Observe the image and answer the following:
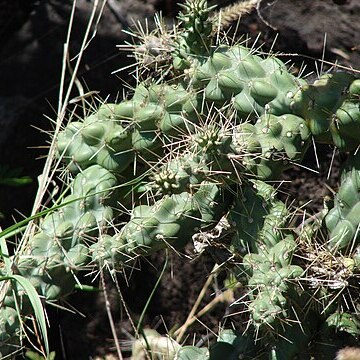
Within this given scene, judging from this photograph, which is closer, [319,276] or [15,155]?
[319,276]

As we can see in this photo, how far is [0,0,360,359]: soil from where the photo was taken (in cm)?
277

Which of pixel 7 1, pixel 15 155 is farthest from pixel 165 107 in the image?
pixel 7 1

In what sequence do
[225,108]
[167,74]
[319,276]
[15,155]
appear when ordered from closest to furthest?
[319,276], [225,108], [167,74], [15,155]

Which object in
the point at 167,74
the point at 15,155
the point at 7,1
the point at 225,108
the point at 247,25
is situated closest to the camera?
the point at 225,108

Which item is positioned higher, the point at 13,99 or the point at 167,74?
the point at 167,74

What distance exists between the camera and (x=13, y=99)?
320 cm

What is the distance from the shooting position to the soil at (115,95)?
2.77 m

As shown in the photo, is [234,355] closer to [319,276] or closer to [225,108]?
[319,276]

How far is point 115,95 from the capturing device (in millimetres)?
3016

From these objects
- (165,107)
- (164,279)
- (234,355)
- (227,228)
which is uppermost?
(165,107)

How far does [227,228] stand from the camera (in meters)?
1.97

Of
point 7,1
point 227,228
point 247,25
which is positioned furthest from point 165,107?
point 7,1

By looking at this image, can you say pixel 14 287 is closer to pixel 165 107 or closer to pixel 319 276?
pixel 165 107

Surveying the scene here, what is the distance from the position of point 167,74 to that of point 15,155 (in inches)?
46.2
